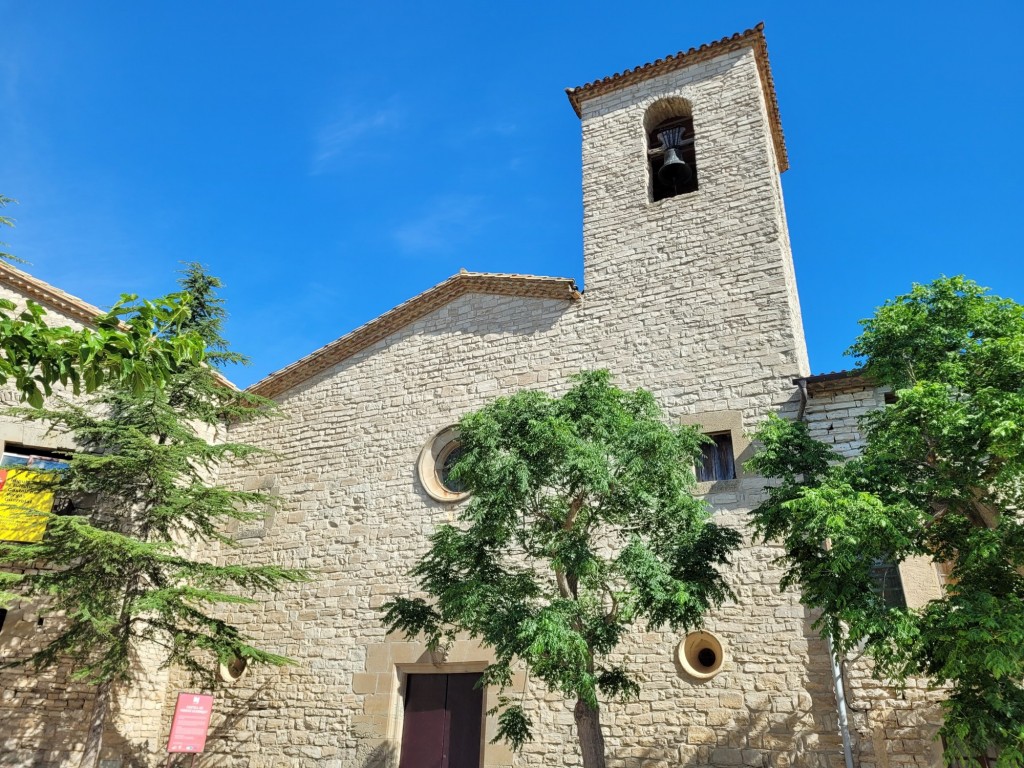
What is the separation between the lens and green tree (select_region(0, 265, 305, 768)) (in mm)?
9070

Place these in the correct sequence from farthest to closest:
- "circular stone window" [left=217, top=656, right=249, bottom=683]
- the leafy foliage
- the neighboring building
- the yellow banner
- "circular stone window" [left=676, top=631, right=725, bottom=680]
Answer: "circular stone window" [left=217, top=656, right=249, bottom=683]
the yellow banner
the leafy foliage
"circular stone window" [left=676, top=631, right=725, bottom=680]
the neighboring building

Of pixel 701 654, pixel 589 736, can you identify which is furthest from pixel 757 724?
pixel 589 736

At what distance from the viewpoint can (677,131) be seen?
12562 mm

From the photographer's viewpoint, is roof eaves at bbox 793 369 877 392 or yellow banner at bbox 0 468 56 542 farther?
yellow banner at bbox 0 468 56 542

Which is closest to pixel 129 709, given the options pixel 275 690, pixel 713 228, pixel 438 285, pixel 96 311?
pixel 275 690

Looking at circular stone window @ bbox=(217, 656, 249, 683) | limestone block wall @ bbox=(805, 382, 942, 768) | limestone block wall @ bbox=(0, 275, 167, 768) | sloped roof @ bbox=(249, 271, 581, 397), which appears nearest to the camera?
limestone block wall @ bbox=(805, 382, 942, 768)

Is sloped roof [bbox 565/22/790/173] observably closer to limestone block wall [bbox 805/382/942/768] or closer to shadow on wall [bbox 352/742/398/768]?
limestone block wall [bbox 805/382/942/768]

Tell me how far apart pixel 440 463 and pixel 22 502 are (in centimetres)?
574

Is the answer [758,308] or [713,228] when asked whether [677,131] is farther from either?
[758,308]

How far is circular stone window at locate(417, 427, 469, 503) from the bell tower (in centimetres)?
297

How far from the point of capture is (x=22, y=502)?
10.5 meters

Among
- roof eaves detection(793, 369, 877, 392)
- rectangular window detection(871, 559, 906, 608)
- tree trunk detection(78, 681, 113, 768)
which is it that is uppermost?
roof eaves detection(793, 369, 877, 392)

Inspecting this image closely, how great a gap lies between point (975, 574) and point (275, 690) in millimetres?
8778

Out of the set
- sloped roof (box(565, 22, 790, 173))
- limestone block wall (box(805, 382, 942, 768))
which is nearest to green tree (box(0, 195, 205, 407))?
limestone block wall (box(805, 382, 942, 768))
